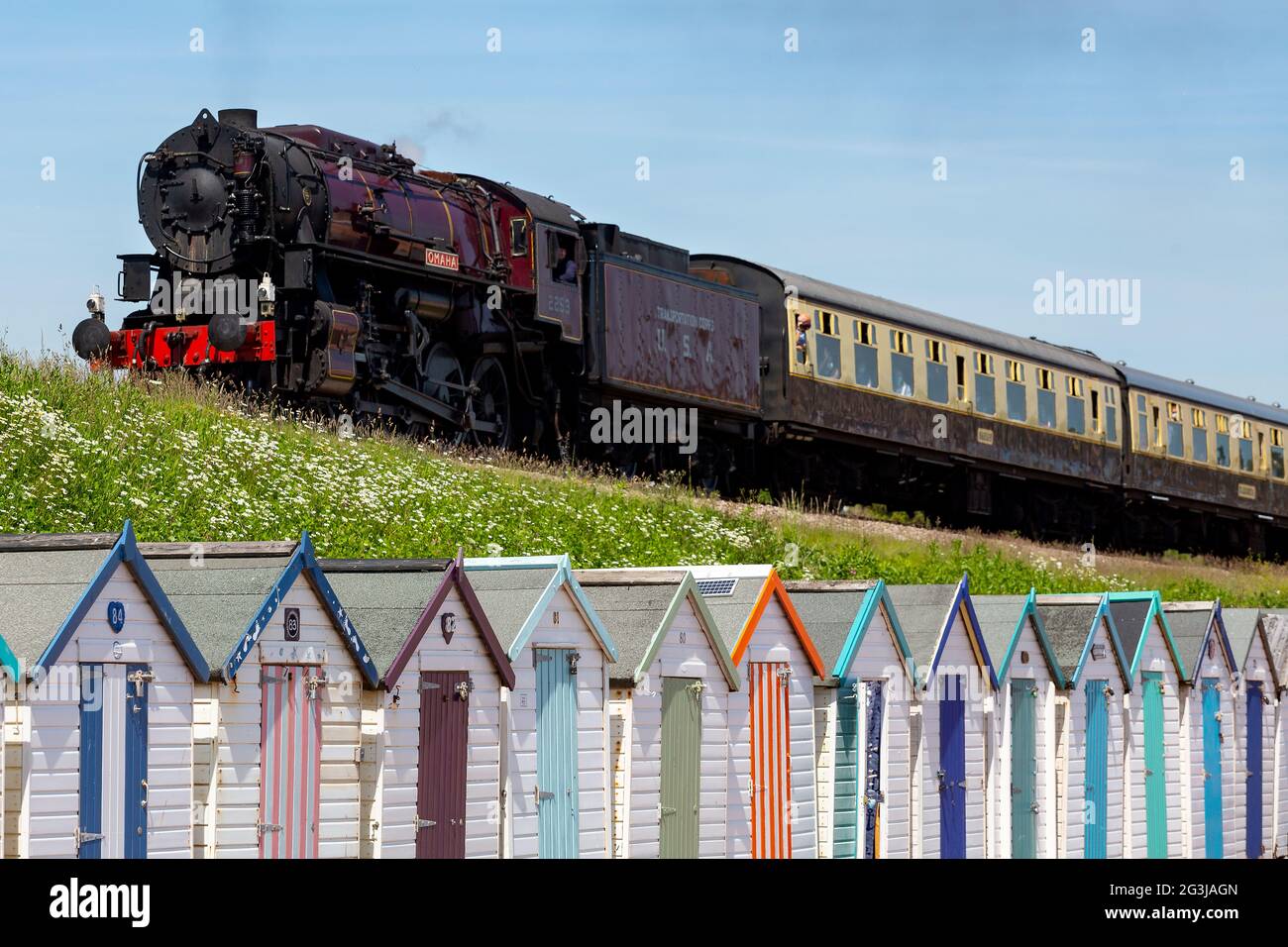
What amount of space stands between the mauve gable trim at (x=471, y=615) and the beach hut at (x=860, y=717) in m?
3.43

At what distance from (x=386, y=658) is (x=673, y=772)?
9.60ft

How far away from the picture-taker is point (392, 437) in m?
25.5

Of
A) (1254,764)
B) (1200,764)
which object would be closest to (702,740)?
(1200,764)

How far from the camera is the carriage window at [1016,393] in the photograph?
39.7 metres

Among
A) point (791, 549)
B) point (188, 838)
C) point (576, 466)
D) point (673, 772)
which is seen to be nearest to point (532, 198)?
point (576, 466)

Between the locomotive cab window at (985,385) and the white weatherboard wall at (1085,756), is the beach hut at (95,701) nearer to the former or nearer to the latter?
the white weatherboard wall at (1085,756)

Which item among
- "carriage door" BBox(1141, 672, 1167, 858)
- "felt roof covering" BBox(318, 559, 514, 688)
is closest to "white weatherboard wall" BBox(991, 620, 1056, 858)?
"carriage door" BBox(1141, 672, 1167, 858)

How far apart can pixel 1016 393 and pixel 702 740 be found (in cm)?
2641

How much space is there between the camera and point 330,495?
2206cm

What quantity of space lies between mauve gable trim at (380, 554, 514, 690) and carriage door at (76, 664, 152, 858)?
5.82 feet

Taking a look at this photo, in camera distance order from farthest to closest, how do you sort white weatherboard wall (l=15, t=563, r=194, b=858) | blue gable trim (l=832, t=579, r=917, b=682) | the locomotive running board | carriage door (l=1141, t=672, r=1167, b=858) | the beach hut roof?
the locomotive running board
carriage door (l=1141, t=672, r=1167, b=858)
blue gable trim (l=832, t=579, r=917, b=682)
the beach hut roof
white weatherboard wall (l=15, t=563, r=194, b=858)

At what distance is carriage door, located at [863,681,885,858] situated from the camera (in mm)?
16000

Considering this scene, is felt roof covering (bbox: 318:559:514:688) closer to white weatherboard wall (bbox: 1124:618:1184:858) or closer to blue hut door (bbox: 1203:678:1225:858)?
white weatherboard wall (bbox: 1124:618:1184:858)

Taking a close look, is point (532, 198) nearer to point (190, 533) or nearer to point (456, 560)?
point (190, 533)
